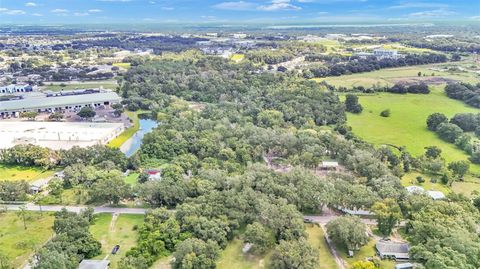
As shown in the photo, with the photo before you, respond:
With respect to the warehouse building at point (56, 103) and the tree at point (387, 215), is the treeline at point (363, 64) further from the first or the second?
the tree at point (387, 215)

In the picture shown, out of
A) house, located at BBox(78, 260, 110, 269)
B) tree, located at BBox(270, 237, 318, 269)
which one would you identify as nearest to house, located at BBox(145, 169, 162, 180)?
house, located at BBox(78, 260, 110, 269)

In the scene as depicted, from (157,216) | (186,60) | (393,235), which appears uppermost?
(186,60)

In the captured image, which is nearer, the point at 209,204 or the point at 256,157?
the point at 209,204

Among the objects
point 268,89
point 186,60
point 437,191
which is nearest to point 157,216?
point 437,191

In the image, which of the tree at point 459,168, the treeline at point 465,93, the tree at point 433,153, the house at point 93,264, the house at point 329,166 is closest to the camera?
the house at point 93,264

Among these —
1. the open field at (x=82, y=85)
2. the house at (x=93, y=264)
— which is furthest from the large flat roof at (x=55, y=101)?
the house at (x=93, y=264)

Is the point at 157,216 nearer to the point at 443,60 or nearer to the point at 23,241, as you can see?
the point at 23,241

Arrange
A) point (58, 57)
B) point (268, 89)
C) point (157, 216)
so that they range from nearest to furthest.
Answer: point (157, 216), point (268, 89), point (58, 57)
